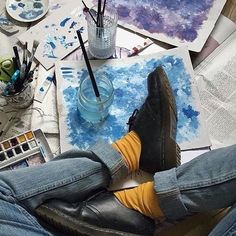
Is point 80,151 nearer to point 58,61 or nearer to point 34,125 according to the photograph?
point 34,125

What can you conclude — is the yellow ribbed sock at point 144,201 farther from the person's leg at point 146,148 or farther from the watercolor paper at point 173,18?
the watercolor paper at point 173,18

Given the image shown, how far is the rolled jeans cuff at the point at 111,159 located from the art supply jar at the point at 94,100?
0.26 ft

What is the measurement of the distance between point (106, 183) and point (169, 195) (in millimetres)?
128

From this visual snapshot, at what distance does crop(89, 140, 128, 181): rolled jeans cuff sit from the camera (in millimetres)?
851

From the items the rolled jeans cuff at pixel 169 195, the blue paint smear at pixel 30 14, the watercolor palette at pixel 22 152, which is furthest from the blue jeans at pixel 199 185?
the blue paint smear at pixel 30 14

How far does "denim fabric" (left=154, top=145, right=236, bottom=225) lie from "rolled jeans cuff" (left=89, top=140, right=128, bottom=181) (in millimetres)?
71

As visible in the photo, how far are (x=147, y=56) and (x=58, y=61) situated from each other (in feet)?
0.67

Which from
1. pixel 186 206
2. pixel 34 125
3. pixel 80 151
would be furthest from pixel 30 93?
pixel 186 206

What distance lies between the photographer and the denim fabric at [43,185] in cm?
75

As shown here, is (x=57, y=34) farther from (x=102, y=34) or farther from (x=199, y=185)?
(x=199, y=185)

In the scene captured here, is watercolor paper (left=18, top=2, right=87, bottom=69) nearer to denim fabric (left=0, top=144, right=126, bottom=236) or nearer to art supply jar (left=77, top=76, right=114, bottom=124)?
art supply jar (left=77, top=76, right=114, bottom=124)

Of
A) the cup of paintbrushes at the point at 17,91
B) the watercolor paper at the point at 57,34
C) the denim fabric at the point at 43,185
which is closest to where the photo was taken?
the denim fabric at the point at 43,185

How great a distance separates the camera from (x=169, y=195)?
82cm

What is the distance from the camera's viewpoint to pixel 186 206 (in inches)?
32.5
